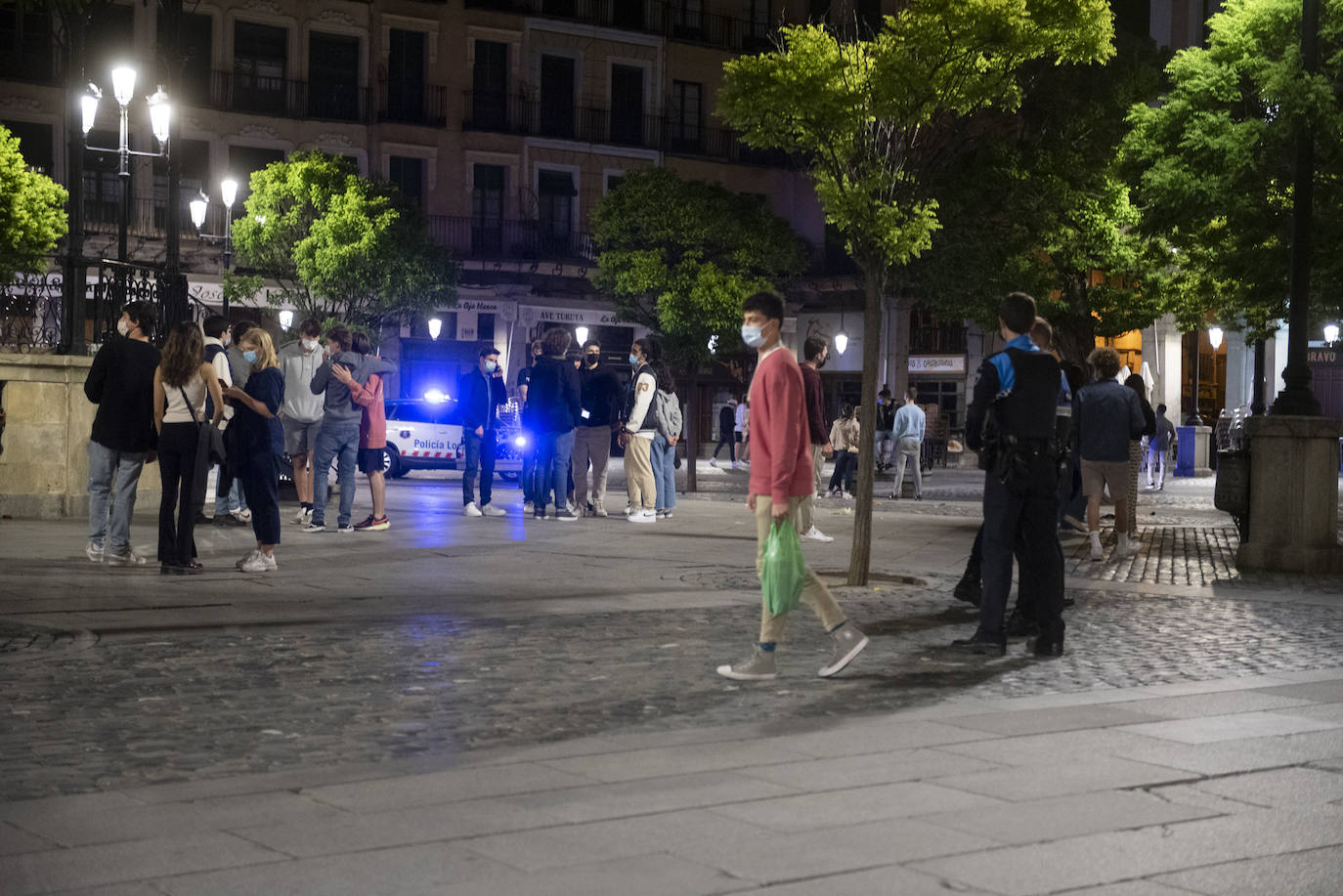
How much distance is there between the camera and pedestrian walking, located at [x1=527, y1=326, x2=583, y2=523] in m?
17.5

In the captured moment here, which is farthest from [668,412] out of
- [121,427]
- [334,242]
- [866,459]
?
[334,242]

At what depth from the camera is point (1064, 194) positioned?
31.3 metres

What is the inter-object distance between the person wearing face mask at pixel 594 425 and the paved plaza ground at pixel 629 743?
6046 mm

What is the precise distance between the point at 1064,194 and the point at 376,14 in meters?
20.8

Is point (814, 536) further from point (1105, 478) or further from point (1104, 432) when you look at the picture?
point (1104, 432)

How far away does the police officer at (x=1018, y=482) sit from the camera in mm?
8734

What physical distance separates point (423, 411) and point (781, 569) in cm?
2342

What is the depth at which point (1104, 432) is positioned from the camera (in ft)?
49.6

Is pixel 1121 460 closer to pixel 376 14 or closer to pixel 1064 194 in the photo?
pixel 1064 194

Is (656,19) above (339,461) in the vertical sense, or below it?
above

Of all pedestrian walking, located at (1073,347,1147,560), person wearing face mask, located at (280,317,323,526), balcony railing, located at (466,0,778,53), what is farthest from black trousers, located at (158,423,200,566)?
balcony railing, located at (466,0,778,53)

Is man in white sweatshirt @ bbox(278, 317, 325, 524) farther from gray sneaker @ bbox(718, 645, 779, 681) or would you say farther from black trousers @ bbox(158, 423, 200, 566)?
gray sneaker @ bbox(718, 645, 779, 681)

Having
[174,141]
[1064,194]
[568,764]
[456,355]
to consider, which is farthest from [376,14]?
[568,764]

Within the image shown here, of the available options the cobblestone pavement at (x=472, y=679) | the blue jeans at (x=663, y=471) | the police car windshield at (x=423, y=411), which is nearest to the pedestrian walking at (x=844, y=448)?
the blue jeans at (x=663, y=471)
